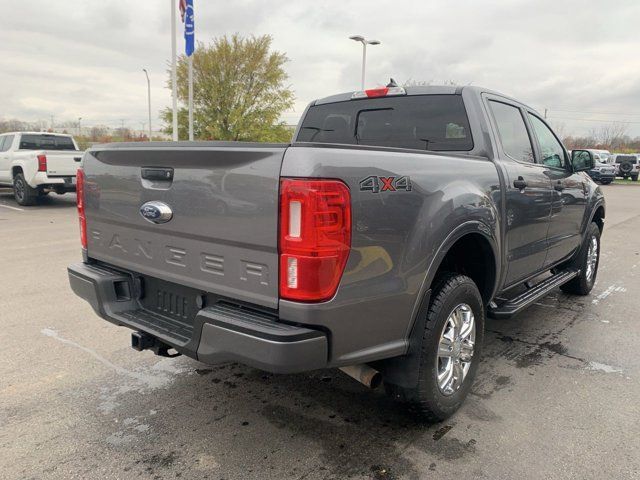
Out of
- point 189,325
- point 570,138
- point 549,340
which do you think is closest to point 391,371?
point 189,325

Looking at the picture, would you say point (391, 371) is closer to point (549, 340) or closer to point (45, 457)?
point (45, 457)

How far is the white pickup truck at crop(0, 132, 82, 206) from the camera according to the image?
40.2ft

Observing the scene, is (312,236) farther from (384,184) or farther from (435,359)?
(435,359)

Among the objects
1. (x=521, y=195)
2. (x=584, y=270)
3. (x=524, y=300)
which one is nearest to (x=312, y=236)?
(x=521, y=195)

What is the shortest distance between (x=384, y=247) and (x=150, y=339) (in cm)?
138

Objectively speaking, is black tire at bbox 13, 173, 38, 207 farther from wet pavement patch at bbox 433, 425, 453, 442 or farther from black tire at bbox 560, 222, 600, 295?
wet pavement patch at bbox 433, 425, 453, 442

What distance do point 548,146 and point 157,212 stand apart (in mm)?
3536

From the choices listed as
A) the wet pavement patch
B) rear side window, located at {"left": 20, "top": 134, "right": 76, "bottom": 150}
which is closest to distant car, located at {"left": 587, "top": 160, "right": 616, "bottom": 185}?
rear side window, located at {"left": 20, "top": 134, "right": 76, "bottom": 150}

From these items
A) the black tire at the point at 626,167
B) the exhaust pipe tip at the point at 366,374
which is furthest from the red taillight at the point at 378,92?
the black tire at the point at 626,167

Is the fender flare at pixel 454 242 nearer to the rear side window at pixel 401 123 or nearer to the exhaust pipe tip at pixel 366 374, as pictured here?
the exhaust pipe tip at pixel 366 374

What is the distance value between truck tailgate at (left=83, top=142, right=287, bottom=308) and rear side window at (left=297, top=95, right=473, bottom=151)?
1.80m

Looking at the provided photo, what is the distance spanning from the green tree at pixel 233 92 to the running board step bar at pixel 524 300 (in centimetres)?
2406

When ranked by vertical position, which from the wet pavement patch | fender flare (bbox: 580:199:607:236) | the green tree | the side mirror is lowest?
the wet pavement patch

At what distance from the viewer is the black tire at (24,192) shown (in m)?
12.7
